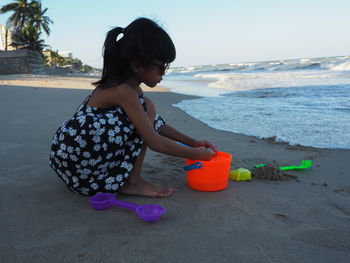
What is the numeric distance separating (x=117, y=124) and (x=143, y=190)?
428 millimetres

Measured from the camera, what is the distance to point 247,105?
555 cm

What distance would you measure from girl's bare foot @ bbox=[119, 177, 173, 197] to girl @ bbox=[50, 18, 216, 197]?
67 mm

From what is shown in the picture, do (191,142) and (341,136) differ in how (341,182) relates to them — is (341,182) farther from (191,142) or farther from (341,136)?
(341,136)

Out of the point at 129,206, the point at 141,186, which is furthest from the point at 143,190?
the point at 129,206

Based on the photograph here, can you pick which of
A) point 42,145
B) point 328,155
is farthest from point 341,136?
point 42,145

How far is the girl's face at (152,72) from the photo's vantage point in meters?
1.58

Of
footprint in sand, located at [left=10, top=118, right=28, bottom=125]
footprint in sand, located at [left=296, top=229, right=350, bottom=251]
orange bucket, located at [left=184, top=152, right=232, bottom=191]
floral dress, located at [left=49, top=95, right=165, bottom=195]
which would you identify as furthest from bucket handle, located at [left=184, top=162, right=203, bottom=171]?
footprint in sand, located at [left=10, top=118, right=28, bottom=125]

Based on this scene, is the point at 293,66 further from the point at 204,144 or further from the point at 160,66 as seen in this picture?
the point at 160,66

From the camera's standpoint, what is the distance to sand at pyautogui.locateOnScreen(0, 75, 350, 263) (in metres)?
1.17

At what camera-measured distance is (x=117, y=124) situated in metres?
1.59

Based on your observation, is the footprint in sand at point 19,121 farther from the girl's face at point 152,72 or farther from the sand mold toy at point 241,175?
the sand mold toy at point 241,175

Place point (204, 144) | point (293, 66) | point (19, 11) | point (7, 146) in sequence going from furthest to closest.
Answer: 1. point (19, 11)
2. point (293, 66)
3. point (7, 146)
4. point (204, 144)

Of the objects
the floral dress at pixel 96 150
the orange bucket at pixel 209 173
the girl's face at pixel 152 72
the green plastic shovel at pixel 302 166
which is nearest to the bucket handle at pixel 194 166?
the orange bucket at pixel 209 173

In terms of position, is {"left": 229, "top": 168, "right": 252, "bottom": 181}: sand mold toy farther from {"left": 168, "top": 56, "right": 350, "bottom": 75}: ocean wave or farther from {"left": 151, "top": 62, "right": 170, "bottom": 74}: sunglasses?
{"left": 168, "top": 56, "right": 350, "bottom": 75}: ocean wave
